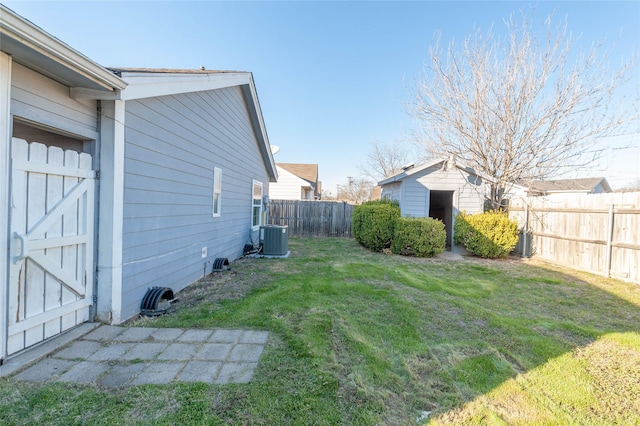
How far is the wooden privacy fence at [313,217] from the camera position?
14.7 meters

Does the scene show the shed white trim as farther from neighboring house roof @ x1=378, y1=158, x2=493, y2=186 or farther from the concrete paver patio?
neighboring house roof @ x1=378, y1=158, x2=493, y2=186

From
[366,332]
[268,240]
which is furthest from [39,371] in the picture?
[268,240]

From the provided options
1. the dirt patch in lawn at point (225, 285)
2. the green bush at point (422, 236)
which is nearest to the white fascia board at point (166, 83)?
the dirt patch in lawn at point (225, 285)

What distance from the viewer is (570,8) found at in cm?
833

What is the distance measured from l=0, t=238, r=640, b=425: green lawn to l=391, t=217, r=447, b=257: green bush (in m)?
3.52

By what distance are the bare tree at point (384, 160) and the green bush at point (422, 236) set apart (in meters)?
23.6

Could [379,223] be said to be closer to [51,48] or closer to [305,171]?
[51,48]

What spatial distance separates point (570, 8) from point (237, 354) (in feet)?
39.2

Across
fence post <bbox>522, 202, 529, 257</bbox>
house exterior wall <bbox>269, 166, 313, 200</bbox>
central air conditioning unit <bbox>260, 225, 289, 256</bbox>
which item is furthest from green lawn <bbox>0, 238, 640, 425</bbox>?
house exterior wall <bbox>269, 166, 313, 200</bbox>

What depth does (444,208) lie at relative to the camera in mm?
13273

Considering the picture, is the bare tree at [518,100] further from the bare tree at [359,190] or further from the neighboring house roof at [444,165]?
the bare tree at [359,190]

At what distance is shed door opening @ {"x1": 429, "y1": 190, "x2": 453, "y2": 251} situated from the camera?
11.8 metres

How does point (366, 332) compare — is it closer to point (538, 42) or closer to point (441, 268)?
point (441, 268)

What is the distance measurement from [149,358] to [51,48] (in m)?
2.77
